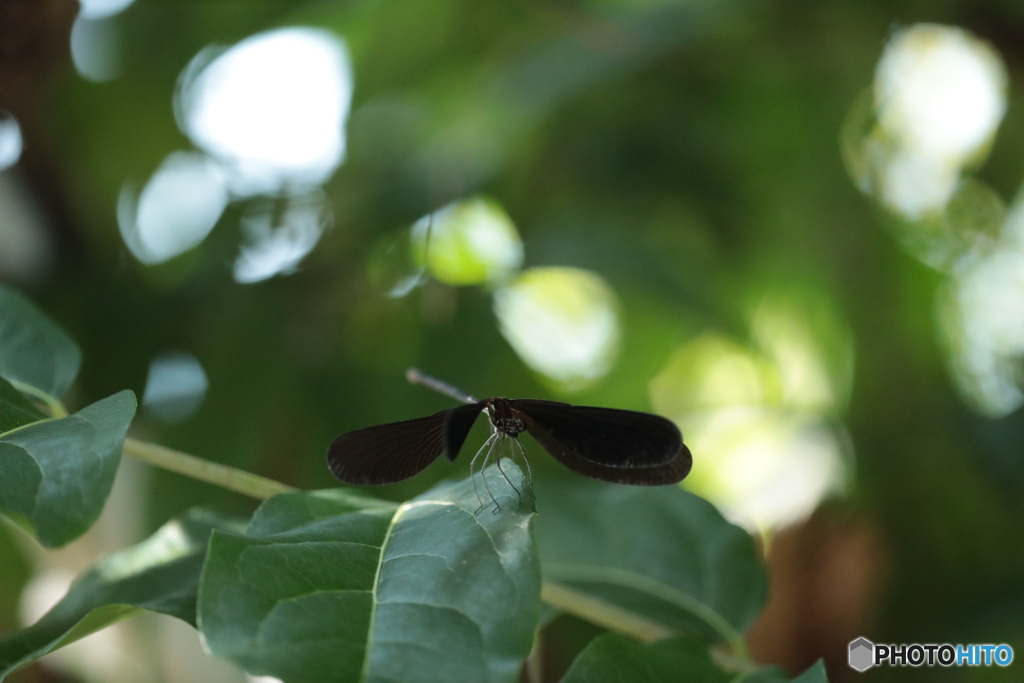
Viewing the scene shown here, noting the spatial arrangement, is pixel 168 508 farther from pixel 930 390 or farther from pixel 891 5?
pixel 891 5

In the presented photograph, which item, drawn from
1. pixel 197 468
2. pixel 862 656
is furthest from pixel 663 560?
pixel 197 468

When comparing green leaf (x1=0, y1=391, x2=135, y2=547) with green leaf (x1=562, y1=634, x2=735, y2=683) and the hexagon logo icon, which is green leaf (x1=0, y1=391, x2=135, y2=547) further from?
the hexagon logo icon

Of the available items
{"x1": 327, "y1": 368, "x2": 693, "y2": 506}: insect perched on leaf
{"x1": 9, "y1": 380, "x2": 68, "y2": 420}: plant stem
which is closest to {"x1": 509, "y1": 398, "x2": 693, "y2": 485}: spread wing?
{"x1": 327, "y1": 368, "x2": 693, "y2": 506}: insect perched on leaf

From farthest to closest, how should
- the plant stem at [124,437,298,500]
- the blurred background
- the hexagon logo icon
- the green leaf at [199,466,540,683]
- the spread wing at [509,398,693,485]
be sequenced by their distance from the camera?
the blurred background, the hexagon logo icon, the plant stem at [124,437,298,500], the spread wing at [509,398,693,485], the green leaf at [199,466,540,683]

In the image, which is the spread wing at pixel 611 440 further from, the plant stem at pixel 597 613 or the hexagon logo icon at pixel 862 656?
the hexagon logo icon at pixel 862 656

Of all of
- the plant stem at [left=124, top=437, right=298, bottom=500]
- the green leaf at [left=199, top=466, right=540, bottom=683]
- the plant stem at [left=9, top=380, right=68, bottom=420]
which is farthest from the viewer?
the plant stem at [left=9, top=380, right=68, bottom=420]

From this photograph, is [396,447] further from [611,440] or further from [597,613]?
[597,613]

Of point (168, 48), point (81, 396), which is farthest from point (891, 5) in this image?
point (81, 396)
